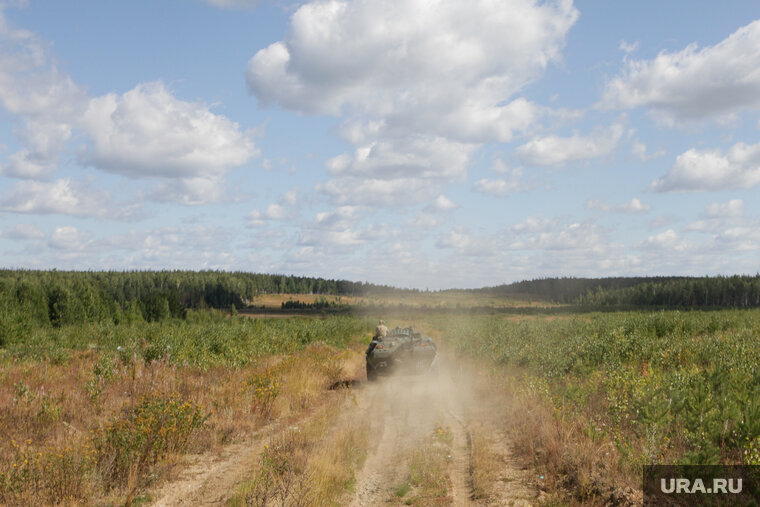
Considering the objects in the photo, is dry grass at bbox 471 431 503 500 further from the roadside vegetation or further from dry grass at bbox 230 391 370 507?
dry grass at bbox 230 391 370 507

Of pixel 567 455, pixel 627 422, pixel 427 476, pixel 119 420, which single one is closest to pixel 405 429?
pixel 427 476

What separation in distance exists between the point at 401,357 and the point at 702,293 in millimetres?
165721

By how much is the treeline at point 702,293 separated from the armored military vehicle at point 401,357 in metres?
148

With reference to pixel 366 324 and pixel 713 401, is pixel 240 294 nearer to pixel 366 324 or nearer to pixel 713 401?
pixel 366 324

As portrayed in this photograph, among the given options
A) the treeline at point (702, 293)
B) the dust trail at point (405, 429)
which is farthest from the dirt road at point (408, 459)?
the treeline at point (702, 293)

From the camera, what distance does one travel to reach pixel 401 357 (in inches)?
696

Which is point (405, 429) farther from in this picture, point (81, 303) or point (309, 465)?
point (81, 303)

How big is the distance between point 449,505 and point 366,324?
50091mm

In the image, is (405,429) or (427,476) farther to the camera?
(405,429)

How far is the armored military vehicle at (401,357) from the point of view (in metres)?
17.6

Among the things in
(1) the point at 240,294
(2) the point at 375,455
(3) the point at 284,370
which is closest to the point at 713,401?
(2) the point at 375,455

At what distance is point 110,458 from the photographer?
8047 millimetres

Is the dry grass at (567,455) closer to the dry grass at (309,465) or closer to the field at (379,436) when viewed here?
the field at (379,436)

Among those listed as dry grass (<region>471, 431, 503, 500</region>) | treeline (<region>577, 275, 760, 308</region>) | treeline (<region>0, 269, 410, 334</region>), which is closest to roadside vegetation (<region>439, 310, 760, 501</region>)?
dry grass (<region>471, 431, 503, 500</region>)
